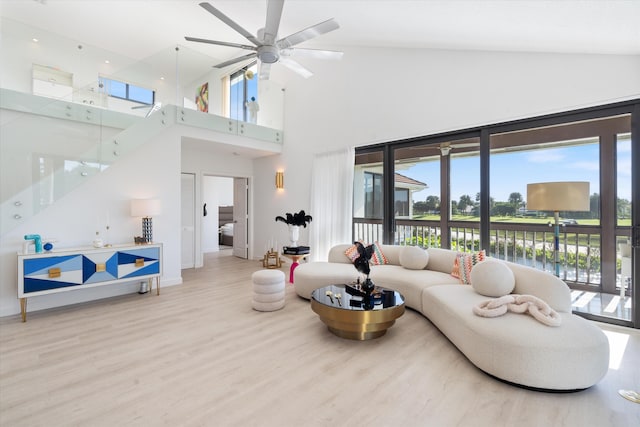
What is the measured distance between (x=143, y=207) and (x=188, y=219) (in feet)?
6.91

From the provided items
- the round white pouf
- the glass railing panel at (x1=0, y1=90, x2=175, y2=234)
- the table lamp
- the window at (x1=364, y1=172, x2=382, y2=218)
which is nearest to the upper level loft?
the glass railing panel at (x1=0, y1=90, x2=175, y2=234)

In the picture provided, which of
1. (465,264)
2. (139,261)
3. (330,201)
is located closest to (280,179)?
(330,201)

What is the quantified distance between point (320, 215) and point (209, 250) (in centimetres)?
454

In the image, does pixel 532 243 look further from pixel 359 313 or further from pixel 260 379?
pixel 260 379

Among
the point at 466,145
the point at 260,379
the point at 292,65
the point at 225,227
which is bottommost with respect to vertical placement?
the point at 260,379

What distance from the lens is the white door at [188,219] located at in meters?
6.29

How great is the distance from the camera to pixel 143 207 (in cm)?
430

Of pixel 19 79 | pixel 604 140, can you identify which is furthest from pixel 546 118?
pixel 19 79

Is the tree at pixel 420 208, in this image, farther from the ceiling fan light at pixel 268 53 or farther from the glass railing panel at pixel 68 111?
the glass railing panel at pixel 68 111

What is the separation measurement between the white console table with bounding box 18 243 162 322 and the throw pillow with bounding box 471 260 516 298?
4.41m

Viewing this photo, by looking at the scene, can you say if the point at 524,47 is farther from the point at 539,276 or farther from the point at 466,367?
the point at 466,367

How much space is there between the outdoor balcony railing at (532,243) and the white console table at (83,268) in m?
4.07

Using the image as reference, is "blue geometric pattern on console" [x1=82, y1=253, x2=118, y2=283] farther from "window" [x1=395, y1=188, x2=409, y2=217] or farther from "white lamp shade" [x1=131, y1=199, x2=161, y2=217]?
"window" [x1=395, y1=188, x2=409, y2=217]

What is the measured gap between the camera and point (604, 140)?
3.20m
